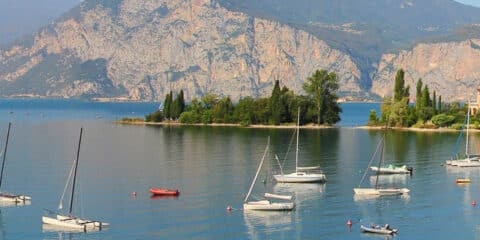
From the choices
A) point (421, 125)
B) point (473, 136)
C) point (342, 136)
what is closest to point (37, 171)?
point (342, 136)

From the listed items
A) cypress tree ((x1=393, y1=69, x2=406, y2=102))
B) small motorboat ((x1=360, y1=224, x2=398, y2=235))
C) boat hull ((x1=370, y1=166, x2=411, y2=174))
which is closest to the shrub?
cypress tree ((x1=393, y1=69, x2=406, y2=102))

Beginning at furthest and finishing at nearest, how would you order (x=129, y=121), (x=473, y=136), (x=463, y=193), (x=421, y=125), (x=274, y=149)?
(x=129, y=121) < (x=421, y=125) < (x=473, y=136) < (x=274, y=149) < (x=463, y=193)

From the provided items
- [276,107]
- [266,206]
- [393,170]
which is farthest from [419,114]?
[266,206]

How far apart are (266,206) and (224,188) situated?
11695 millimetres

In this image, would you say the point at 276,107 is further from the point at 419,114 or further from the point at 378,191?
the point at 378,191

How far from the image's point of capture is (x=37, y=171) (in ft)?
304

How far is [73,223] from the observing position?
2445 inches

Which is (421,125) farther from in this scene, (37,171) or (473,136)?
(37,171)

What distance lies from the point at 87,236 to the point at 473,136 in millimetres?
93701

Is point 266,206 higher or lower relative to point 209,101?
lower

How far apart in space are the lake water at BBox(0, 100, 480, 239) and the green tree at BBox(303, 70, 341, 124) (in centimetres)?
3525

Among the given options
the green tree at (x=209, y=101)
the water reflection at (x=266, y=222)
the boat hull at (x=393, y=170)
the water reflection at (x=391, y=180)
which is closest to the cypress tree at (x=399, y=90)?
the green tree at (x=209, y=101)

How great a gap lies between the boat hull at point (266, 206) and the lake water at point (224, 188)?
774 mm

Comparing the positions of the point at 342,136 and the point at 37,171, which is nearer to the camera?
the point at 37,171
